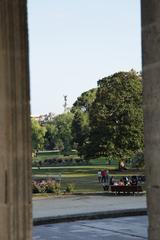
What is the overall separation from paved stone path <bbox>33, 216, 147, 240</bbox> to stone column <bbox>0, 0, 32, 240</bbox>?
8.24 meters

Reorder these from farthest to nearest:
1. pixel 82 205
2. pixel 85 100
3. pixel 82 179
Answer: pixel 85 100 < pixel 82 179 < pixel 82 205

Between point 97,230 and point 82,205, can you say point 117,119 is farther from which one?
point 97,230

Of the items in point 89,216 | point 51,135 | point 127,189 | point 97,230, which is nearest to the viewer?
point 97,230

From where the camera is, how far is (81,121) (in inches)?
2798

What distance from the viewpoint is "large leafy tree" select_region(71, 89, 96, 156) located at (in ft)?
200

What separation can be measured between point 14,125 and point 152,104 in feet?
6.16

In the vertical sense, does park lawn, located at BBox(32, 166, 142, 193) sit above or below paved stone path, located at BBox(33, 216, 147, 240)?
above

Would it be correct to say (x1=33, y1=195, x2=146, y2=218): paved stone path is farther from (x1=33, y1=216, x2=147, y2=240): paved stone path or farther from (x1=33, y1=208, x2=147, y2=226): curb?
(x1=33, y1=216, x2=147, y2=240): paved stone path

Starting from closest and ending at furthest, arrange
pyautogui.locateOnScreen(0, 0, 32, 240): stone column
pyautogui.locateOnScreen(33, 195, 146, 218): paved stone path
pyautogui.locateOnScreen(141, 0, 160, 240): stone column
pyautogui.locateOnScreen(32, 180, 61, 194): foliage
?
1. pyautogui.locateOnScreen(141, 0, 160, 240): stone column
2. pyautogui.locateOnScreen(0, 0, 32, 240): stone column
3. pyautogui.locateOnScreen(33, 195, 146, 218): paved stone path
4. pyautogui.locateOnScreen(32, 180, 61, 194): foliage

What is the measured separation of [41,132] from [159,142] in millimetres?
94588

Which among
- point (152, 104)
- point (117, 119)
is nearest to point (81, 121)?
point (117, 119)

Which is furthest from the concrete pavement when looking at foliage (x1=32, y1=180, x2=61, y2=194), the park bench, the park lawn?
the park lawn

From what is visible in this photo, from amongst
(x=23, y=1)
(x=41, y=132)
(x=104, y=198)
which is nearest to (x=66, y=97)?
(x=41, y=132)

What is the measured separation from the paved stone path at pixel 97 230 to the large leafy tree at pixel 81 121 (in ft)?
119
